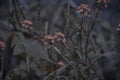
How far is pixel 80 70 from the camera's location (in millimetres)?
2766

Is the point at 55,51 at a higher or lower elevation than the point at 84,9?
lower

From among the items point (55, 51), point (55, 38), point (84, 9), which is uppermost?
point (84, 9)

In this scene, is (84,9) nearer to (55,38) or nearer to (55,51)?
(55,38)

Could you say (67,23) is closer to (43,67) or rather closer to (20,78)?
(43,67)

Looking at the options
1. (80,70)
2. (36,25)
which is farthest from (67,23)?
(80,70)

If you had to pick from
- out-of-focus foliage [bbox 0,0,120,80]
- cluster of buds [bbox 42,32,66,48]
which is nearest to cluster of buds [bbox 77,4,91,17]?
out-of-focus foliage [bbox 0,0,120,80]

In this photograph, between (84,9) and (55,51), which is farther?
(55,51)

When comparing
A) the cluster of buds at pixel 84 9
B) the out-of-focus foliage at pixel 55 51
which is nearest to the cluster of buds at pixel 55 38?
the out-of-focus foliage at pixel 55 51

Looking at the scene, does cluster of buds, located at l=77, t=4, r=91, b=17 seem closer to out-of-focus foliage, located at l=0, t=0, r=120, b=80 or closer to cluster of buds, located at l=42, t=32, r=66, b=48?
out-of-focus foliage, located at l=0, t=0, r=120, b=80

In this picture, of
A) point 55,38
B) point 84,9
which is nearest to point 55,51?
point 55,38

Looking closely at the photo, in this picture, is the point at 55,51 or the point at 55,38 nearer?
the point at 55,38

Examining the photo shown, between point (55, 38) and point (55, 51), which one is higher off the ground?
point (55, 38)

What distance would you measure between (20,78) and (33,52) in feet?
0.91

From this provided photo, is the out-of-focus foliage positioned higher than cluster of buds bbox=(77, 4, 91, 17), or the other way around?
cluster of buds bbox=(77, 4, 91, 17)
